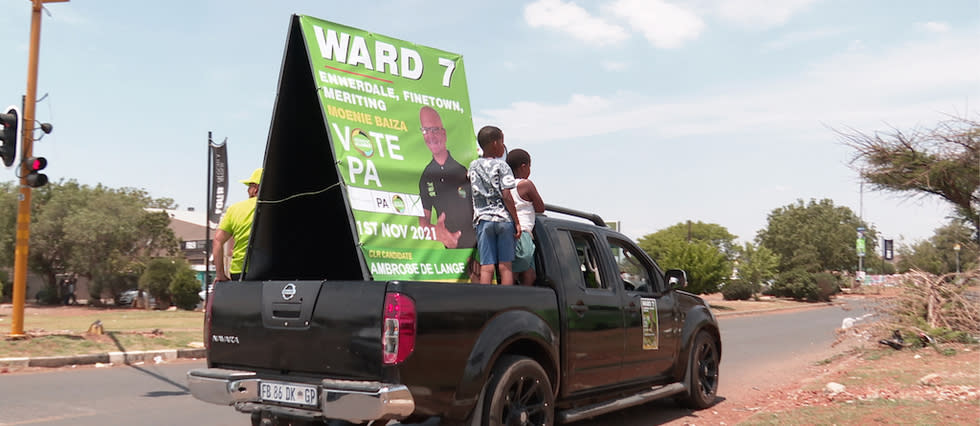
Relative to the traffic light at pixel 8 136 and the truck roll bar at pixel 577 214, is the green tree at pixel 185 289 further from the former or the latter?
the truck roll bar at pixel 577 214

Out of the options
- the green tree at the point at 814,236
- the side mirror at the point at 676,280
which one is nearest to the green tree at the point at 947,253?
the side mirror at the point at 676,280

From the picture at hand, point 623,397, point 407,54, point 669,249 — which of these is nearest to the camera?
point 407,54

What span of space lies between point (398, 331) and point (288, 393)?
84cm

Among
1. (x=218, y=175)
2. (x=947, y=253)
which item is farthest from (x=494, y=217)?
(x=218, y=175)

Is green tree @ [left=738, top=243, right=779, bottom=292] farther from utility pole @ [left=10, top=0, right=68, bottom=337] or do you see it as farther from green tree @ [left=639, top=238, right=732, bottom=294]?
utility pole @ [left=10, top=0, right=68, bottom=337]

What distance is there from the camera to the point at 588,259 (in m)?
6.61

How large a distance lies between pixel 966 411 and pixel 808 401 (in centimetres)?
148

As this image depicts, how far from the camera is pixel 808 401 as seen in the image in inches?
295

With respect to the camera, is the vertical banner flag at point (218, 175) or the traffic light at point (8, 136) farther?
the vertical banner flag at point (218, 175)

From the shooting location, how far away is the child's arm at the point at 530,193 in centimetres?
595

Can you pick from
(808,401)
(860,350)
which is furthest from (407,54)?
(860,350)

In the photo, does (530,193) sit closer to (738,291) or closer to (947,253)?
(947,253)

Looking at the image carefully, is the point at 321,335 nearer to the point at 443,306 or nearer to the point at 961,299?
the point at 443,306

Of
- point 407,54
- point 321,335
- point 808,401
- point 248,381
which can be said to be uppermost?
point 407,54
